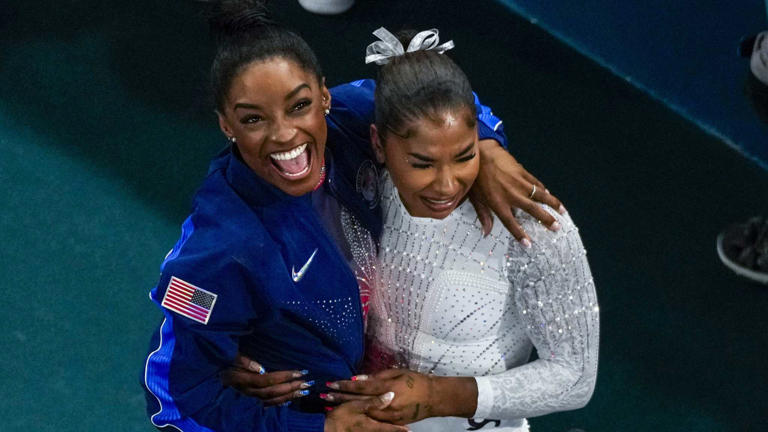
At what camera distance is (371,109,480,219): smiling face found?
197 cm

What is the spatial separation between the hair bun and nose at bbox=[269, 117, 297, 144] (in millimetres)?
176

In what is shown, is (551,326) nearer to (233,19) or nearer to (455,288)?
(455,288)

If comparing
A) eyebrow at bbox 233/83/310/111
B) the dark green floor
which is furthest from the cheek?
the dark green floor

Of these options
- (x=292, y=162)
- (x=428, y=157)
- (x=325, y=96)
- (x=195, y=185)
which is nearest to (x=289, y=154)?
(x=292, y=162)

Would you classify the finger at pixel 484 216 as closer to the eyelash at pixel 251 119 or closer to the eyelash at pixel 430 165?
the eyelash at pixel 430 165

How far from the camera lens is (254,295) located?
2053 millimetres

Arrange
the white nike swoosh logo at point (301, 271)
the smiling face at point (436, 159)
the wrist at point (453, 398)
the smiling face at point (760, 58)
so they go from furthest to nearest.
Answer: the smiling face at point (760, 58)
the wrist at point (453, 398)
the white nike swoosh logo at point (301, 271)
the smiling face at point (436, 159)

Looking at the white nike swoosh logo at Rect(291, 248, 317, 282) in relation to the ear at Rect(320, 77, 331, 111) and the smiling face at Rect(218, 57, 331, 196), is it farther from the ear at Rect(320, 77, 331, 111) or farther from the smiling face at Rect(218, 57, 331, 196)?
the ear at Rect(320, 77, 331, 111)

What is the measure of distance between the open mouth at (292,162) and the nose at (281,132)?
4cm

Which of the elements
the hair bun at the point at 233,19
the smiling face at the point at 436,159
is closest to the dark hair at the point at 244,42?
the hair bun at the point at 233,19

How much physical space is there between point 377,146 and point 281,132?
0.20 m

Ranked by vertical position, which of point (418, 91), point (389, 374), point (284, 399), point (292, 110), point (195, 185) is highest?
point (418, 91)

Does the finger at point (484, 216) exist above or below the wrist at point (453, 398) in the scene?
above

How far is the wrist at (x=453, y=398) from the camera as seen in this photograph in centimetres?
218
